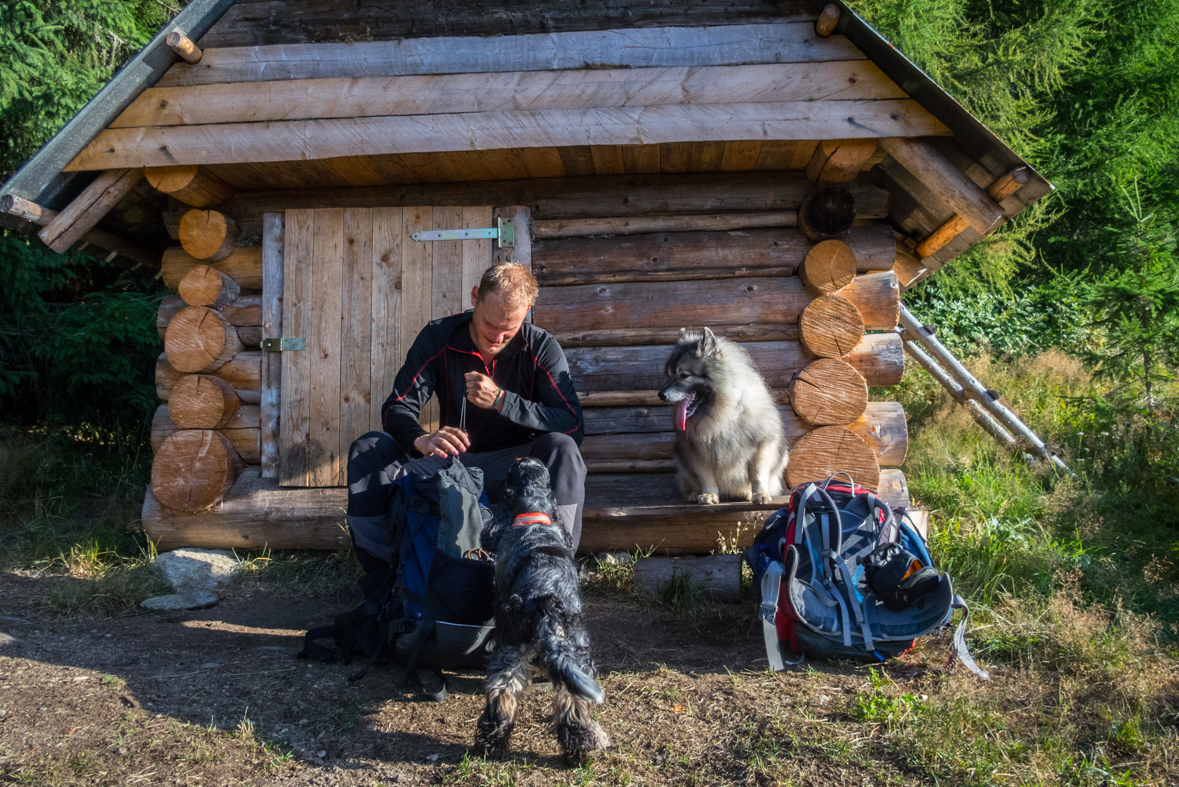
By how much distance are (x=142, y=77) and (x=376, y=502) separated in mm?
3243

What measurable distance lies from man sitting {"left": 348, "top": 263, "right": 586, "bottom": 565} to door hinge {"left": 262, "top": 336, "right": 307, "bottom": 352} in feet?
4.27

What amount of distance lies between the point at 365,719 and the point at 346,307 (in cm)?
304

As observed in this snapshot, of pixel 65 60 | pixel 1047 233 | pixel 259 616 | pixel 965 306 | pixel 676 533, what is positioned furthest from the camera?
pixel 1047 233

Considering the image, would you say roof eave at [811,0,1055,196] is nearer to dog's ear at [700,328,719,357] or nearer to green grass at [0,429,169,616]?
dog's ear at [700,328,719,357]

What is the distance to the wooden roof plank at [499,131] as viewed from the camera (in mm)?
4262

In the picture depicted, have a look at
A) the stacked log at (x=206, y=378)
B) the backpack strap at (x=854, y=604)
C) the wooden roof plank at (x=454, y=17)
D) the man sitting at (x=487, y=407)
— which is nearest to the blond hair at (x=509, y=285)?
the man sitting at (x=487, y=407)

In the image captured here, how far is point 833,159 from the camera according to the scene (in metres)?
4.52

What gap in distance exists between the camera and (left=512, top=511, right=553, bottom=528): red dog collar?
2.99m

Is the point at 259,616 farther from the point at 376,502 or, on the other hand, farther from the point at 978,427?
the point at 978,427

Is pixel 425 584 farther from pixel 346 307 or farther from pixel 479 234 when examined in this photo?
pixel 479 234

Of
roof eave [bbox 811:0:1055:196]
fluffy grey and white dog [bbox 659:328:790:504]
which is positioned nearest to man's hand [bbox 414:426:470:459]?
fluffy grey and white dog [bbox 659:328:790:504]

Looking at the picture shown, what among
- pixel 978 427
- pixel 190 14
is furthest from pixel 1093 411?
pixel 190 14

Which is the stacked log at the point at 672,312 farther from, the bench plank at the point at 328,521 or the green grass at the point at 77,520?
the green grass at the point at 77,520

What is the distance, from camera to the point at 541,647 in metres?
2.59
